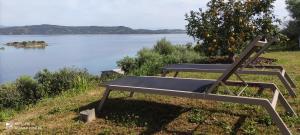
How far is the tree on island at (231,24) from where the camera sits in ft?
41.0

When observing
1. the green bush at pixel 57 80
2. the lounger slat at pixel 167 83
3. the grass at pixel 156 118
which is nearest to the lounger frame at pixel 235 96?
the lounger slat at pixel 167 83

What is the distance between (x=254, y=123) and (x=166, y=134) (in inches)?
57.5

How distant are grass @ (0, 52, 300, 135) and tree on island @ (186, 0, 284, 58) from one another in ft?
18.8

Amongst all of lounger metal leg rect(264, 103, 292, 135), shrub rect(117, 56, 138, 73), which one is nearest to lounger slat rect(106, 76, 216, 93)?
lounger metal leg rect(264, 103, 292, 135)

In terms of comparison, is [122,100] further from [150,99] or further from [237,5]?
[237,5]

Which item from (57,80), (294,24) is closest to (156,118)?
(57,80)

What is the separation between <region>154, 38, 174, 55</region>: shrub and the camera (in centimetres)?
1606

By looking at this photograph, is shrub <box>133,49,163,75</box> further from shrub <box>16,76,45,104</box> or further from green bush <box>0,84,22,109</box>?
green bush <box>0,84,22,109</box>

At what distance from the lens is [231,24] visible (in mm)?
12617

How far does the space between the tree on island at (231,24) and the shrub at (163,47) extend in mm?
3058

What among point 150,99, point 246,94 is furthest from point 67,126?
point 246,94

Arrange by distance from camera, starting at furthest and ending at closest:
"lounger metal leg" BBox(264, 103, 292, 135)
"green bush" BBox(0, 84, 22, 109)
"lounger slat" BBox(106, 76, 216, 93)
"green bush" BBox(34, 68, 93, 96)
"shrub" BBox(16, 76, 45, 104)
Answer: "green bush" BBox(34, 68, 93, 96) → "shrub" BBox(16, 76, 45, 104) → "green bush" BBox(0, 84, 22, 109) → "lounger slat" BBox(106, 76, 216, 93) → "lounger metal leg" BBox(264, 103, 292, 135)

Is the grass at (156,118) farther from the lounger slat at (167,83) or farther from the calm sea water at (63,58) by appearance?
the calm sea water at (63,58)

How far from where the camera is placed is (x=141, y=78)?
20.9 feet
